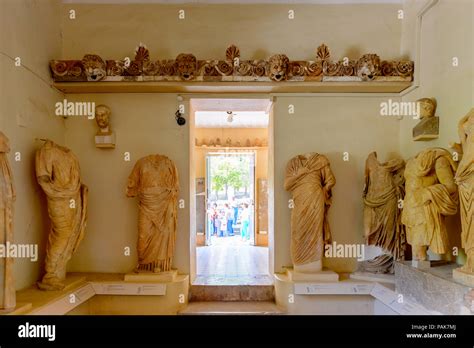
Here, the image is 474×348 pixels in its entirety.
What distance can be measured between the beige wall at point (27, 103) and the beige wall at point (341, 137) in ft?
9.30

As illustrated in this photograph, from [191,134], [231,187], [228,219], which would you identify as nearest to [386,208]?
[191,134]

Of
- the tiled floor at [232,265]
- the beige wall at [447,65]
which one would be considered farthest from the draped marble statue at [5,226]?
the beige wall at [447,65]

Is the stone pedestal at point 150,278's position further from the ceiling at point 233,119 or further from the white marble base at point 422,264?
the ceiling at point 233,119

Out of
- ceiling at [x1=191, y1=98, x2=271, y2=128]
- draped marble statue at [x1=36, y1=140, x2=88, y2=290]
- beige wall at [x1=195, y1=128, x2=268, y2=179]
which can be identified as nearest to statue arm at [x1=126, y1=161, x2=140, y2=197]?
draped marble statue at [x1=36, y1=140, x2=88, y2=290]

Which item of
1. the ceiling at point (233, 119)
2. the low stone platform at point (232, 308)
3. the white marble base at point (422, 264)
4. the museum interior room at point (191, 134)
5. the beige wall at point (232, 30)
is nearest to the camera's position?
the white marble base at point (422, 264)

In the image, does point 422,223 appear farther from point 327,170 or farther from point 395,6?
point 395,6

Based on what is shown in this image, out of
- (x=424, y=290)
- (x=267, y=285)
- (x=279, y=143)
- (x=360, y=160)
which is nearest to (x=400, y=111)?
(x=360, y=160)

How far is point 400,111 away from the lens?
4055mm

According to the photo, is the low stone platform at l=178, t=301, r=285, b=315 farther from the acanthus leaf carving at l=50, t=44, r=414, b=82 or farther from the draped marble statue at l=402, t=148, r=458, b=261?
the acanthus leaf carving at l=50, t=44, r=414, b=82

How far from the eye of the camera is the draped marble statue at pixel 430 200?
8.54 feet

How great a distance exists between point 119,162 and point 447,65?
3.95m

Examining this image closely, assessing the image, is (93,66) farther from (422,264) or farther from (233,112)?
(422,264)

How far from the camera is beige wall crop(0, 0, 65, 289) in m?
3.01

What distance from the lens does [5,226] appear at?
2.41m
